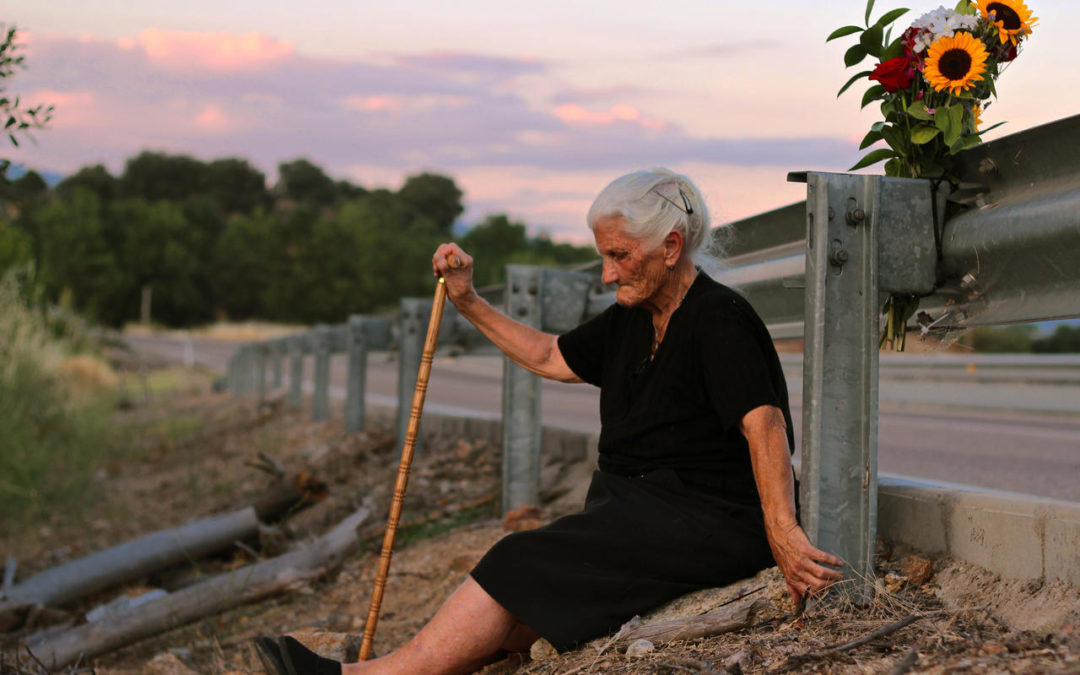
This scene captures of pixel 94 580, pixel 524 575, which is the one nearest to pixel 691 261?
pixel 524 575

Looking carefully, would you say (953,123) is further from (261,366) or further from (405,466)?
(261,366)

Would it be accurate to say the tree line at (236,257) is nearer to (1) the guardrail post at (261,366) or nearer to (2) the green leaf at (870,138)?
(1) the guardrail post at (261,366)

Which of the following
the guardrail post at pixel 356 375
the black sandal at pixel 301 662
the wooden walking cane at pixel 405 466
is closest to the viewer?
the black sandal at pixel 301 662

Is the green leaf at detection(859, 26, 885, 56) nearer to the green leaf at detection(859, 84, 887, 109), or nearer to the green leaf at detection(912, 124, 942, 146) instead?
the green leaf at detection(859, 84, 887, 109)

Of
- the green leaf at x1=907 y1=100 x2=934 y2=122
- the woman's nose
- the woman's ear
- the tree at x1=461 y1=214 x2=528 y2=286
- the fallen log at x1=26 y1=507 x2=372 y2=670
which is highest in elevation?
the tree at x1=461 y1=214 x2=528 y2=286

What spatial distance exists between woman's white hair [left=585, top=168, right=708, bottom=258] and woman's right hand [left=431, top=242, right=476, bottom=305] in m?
0.63

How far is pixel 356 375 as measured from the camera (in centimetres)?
926

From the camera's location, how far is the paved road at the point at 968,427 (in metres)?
6.91

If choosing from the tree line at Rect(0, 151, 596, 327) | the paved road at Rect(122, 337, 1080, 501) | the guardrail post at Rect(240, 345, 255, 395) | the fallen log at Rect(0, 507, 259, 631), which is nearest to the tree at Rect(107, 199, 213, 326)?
the tree line at Rect(0, 151, 596, 327)

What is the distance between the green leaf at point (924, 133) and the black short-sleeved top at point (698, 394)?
676 mm

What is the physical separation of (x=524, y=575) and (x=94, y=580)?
A: 326 centimetres

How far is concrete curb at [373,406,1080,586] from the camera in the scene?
2.82 metres

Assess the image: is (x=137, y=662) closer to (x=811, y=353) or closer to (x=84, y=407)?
(x=811, y=353)

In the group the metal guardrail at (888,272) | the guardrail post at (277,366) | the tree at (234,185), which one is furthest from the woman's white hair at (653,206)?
the tree at (234,185)
